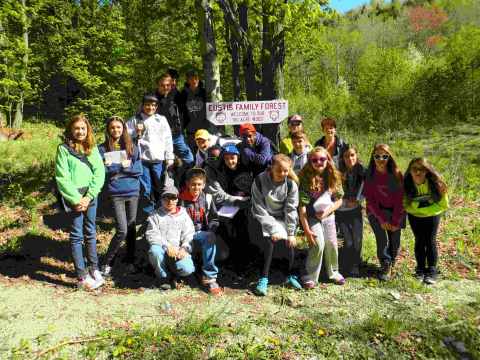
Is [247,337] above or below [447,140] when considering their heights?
below

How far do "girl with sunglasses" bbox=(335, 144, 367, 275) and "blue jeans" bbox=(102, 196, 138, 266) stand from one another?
2973mm

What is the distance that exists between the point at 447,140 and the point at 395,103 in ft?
18.4

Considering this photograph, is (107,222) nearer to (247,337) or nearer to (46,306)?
(46,306)

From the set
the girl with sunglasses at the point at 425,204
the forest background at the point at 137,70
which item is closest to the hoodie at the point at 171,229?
the girl with sunglasses at the point at 425,204

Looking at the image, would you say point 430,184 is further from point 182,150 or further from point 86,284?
point 86,284

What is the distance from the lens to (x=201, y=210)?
4141 mm

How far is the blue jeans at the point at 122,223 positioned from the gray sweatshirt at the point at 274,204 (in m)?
1.76

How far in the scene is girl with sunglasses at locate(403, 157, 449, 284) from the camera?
387cm

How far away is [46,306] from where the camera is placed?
3.48 metres

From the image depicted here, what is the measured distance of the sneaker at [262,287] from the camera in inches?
152

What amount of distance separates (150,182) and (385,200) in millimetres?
3508

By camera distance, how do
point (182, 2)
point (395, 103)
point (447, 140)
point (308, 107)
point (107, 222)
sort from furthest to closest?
point (395, 103) → point (308, 107) → point (447, 140) → point (182, 2) → point (107, 222)

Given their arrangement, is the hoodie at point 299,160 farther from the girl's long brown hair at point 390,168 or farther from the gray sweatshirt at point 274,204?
the girl's long brown hair at point 390,168

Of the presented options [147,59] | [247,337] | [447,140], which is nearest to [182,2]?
[147,59]
